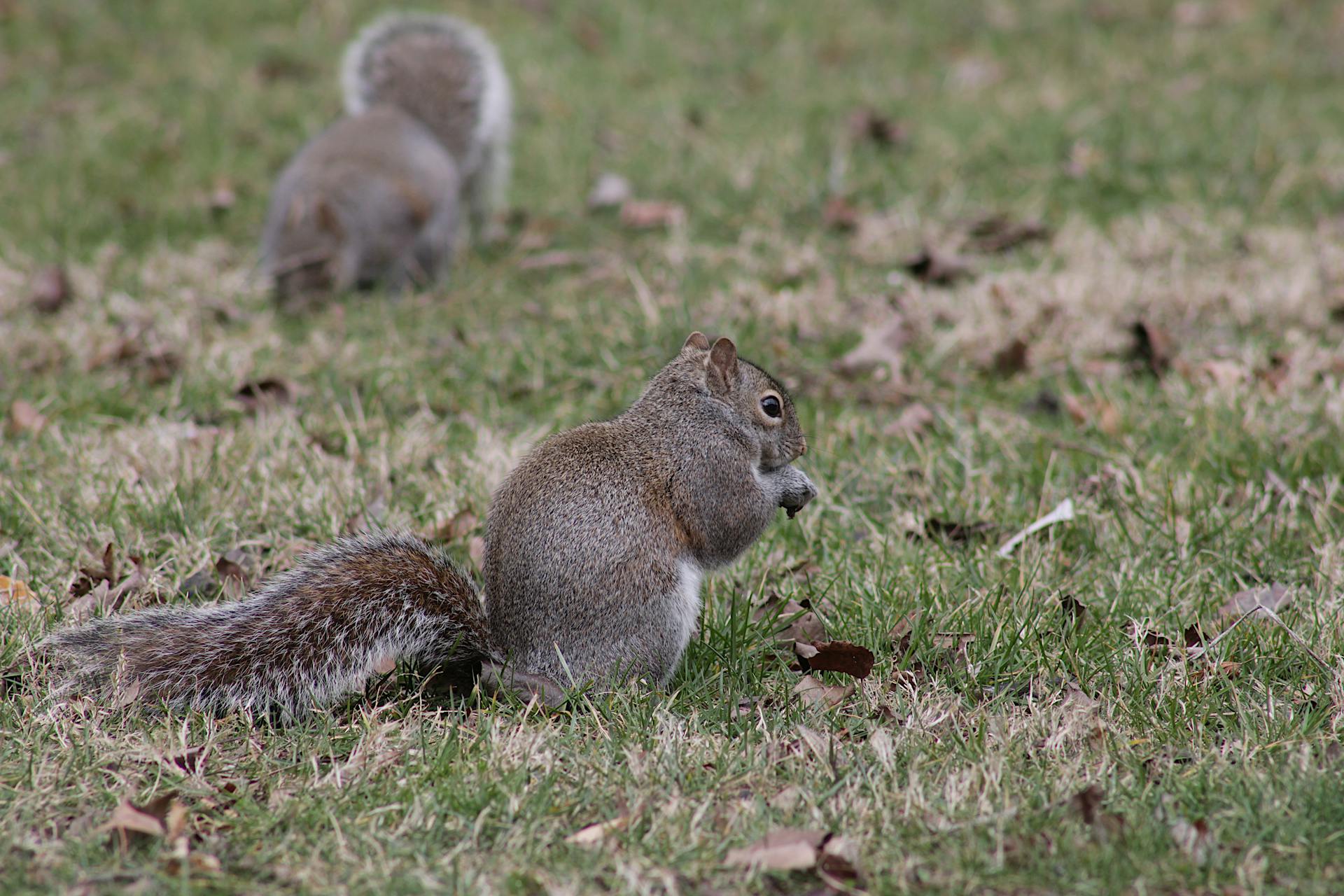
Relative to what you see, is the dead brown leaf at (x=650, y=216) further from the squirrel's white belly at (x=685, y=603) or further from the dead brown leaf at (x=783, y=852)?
the dead brown leaf at (x=783, y=852)

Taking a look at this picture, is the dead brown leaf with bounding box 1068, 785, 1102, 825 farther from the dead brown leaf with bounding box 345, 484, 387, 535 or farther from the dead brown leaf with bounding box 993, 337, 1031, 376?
the dead brown leaf with bounding box 993, 337, 1031, 376

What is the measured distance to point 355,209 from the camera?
17.3 ft

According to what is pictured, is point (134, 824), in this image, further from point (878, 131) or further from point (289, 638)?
point (878, 131)

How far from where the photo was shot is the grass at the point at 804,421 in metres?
2.10

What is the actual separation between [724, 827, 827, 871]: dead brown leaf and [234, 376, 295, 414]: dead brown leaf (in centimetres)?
239

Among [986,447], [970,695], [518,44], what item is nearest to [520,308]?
[986,447]

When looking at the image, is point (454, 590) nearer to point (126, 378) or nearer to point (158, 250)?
point (126, 378)

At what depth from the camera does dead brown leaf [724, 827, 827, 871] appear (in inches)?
77.4

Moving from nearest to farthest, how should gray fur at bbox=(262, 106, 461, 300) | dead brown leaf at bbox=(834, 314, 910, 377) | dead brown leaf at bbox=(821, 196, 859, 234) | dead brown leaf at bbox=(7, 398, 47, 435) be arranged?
1. dead brown leaf at bbox=(7, 398, 47, 435)
2. dead brown leaf at bbox=(834, 314, 910, 377)
3. gray fur at bbox=(262, 106, 461, 300)
4. dead brown leaf at bbox=(821, 196, 859, 234)

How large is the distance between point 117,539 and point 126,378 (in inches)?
48.9

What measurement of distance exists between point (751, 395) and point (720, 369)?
0.31 feet

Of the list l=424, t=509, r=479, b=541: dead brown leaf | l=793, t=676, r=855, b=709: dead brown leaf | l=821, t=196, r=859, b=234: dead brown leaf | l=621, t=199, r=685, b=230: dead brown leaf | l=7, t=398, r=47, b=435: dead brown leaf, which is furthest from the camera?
l=621, t=199, r=685, b=230: dead brown leaf

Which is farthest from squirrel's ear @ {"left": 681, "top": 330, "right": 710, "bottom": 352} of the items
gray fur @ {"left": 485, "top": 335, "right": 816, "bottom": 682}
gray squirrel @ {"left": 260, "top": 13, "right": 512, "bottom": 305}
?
gray squirrel @ {"left": 260, "top": 13, "right": 512, "bottom": 305}

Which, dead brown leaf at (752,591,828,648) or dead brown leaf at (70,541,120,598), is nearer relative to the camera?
dead brown leaf at (752,591,828,648)
